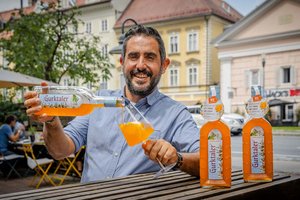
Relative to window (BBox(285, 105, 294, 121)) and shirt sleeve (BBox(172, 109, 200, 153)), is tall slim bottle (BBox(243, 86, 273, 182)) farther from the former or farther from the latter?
window (BBox(285, 105, 294, 121))

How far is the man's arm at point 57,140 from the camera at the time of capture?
1.50 m

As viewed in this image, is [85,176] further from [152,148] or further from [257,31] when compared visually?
[257,31]

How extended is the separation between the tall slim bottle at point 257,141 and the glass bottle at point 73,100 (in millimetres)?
486

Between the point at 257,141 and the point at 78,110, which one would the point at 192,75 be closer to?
the point at 257,141

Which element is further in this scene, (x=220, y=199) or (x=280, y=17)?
(x=280, y=17)

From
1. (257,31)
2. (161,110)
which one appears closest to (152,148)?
(161,110)

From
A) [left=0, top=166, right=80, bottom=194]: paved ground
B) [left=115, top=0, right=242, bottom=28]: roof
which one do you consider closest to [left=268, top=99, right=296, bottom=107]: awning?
[left=0, top=166, right=80, bottom=194]: paved ground

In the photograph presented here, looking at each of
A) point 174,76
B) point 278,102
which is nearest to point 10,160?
point 278,102

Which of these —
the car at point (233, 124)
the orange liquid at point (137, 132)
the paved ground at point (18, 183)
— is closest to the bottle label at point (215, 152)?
the car at point (233, 124)

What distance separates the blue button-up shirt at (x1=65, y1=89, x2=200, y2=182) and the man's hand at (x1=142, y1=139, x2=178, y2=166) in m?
0.35

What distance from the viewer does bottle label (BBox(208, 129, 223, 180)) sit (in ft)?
4.00

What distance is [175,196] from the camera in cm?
113

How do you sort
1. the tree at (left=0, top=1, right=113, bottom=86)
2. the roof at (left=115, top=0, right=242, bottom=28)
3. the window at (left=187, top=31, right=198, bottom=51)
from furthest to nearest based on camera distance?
the window at (left=187, top=31, right=198, bottom=51), the roof at (left=115, top=0, right=242, bottom=28), the tree at (left=0, top=1, right=113, bottom=86)

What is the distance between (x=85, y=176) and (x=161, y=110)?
18.9 inches
